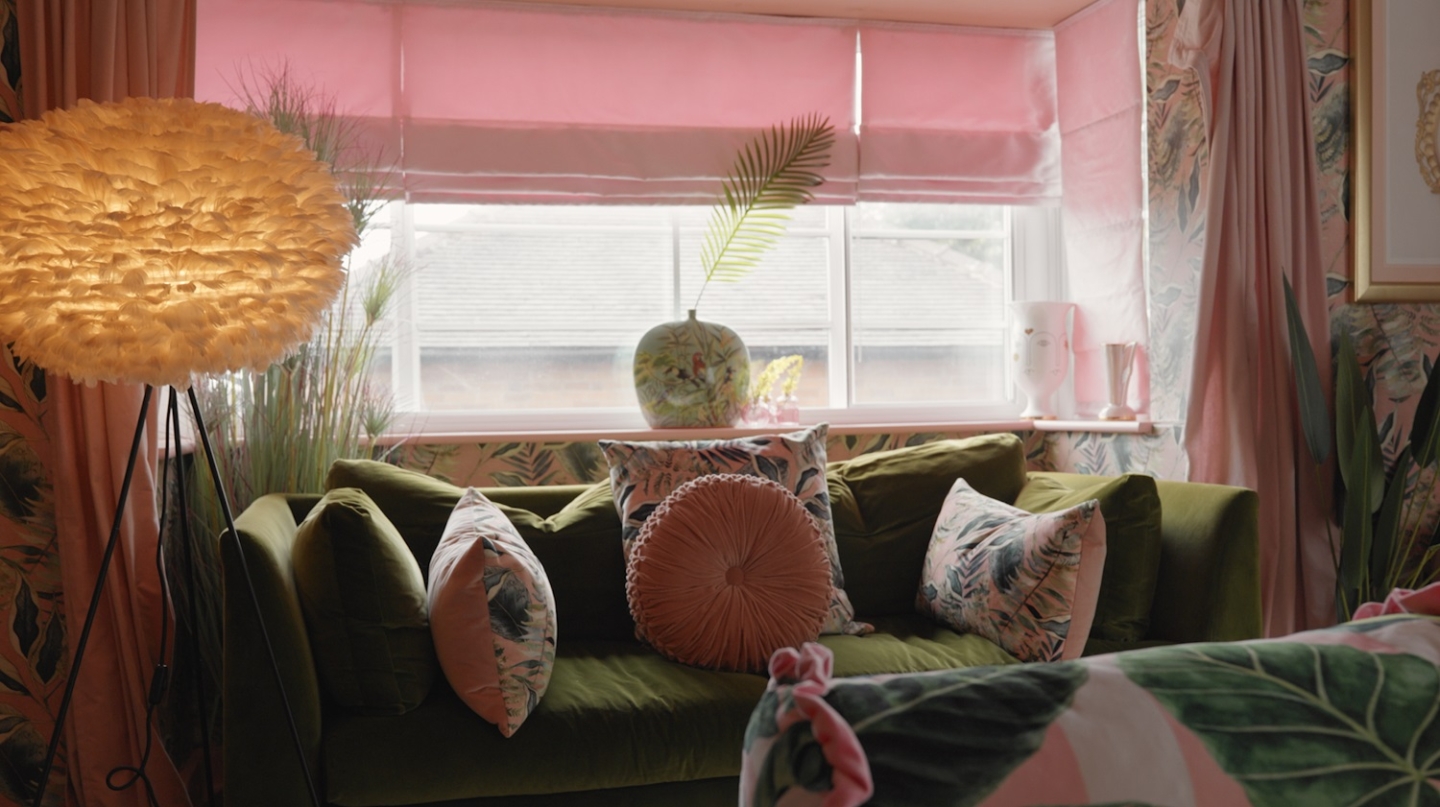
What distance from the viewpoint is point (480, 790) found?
6.08 feet

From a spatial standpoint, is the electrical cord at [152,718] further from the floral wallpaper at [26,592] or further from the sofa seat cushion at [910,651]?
the sofa seat cushion at [910,651]

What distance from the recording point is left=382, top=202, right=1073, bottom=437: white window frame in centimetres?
339

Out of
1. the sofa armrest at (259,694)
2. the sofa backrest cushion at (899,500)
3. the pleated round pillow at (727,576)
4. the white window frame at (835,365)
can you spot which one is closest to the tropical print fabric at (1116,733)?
the sofa armrest at (259,694)

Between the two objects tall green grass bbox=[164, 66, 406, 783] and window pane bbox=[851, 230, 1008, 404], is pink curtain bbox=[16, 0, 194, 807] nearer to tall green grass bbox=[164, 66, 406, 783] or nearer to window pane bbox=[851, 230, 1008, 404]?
tall green grass bbox=[164, 66, 406, 783]

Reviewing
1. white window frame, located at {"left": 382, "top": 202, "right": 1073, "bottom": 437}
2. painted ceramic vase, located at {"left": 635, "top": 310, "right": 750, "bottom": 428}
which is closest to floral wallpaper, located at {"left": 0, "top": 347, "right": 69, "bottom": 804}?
white window frame, located at {"left": 382, "top": 202, "right": 1073, "bottom": 437}

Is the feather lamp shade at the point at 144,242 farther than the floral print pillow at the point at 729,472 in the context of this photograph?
No

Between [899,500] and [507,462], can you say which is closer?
[899,500]

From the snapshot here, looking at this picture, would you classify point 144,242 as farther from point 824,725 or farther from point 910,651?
point 910,651

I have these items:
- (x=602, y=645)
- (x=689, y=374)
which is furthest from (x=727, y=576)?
(x=689, y=374)

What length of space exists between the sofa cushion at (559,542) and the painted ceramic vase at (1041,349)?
1.73 m

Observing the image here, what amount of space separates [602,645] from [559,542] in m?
0.26

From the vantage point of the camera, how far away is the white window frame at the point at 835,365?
339 centimetres

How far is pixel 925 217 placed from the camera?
3.82m

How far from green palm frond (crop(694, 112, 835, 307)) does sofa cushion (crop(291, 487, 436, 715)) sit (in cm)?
177
